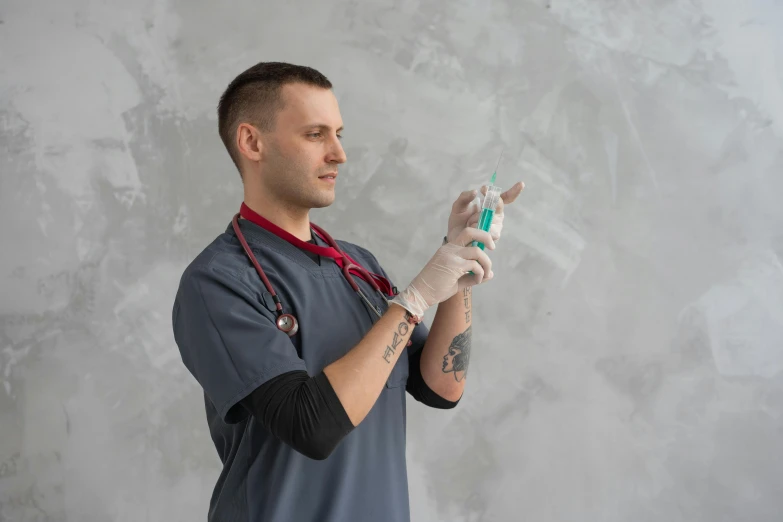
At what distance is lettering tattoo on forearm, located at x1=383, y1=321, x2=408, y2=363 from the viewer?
1267 mm

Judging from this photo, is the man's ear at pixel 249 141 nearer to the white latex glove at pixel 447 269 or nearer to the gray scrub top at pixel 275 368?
the gray scrub top at pixel 275 368

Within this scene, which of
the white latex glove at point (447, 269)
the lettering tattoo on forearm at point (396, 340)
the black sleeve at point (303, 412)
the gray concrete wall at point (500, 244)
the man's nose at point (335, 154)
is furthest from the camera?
the gray concrete wall at point (500, 244)

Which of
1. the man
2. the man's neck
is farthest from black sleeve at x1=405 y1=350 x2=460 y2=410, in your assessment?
the man's neck

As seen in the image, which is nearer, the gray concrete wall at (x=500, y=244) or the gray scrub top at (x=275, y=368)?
the gray scrub top at (x=275, y=368)

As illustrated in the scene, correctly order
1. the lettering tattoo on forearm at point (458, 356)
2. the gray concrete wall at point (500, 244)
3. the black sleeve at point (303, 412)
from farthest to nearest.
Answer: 1. the gray concrete wall at point (500, 244)
2. the lettering tattoo on forearm at point (458, 356)
3. the black sleeve at point (303, 412)

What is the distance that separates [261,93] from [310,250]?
35cm

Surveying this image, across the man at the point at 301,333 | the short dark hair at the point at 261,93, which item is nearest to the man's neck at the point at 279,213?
the man at the point at 301,333

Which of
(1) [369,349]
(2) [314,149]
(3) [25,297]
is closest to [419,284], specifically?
(1) [369,349]

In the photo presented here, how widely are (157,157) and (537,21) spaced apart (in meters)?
1.57

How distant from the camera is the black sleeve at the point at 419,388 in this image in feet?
5.29

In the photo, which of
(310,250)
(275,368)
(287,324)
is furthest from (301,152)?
(275,368)

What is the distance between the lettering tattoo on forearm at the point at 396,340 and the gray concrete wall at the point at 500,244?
4.62ft

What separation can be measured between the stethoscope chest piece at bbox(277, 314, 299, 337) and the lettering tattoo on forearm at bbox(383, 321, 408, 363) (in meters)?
0.19

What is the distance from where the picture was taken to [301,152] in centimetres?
144
